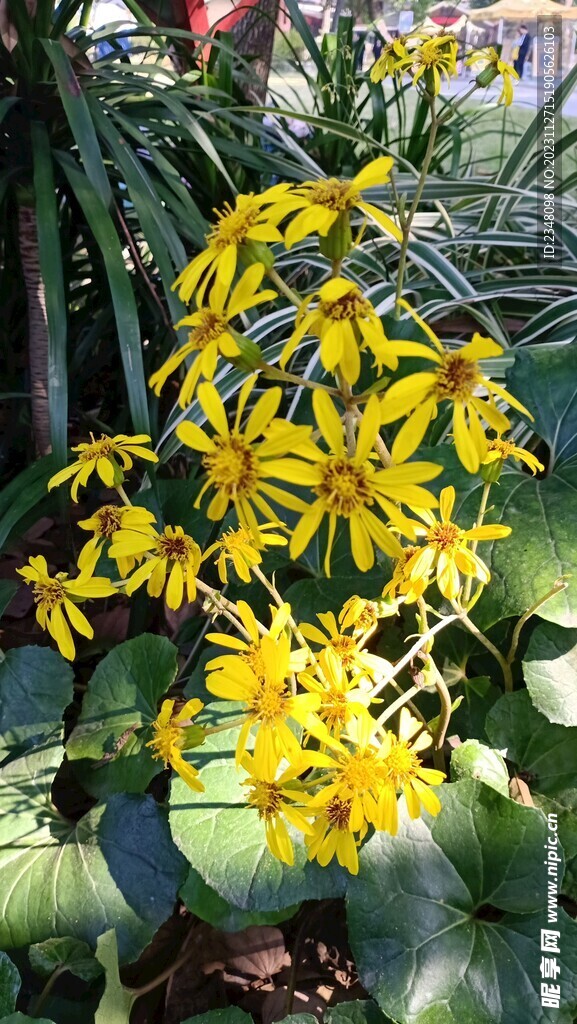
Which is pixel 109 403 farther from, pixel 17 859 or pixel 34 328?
pixel 17 859

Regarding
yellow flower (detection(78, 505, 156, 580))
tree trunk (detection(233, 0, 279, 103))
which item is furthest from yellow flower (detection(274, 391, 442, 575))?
tree trunk (detection(233, 0, 279, 103))

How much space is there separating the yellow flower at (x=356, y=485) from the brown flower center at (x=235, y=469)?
0.08ft

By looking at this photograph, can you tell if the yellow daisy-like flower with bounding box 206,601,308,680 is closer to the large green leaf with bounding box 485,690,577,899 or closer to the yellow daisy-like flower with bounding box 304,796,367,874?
the yellow daisy-like flower with bounding box 304,796,367,874

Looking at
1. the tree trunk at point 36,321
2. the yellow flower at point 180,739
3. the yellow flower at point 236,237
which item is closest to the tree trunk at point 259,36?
the tree trunk at point 36,321

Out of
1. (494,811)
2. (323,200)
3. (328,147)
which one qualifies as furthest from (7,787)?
(328,147)

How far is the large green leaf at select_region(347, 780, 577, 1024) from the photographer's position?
22.6 inches

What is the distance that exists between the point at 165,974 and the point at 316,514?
0.62 m

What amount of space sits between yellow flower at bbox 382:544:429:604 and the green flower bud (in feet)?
0.76

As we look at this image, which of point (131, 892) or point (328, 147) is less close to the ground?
point (328, 147)

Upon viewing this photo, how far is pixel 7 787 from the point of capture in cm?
81

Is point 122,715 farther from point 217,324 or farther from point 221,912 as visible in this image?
point 217,324

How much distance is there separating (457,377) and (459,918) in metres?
0.51

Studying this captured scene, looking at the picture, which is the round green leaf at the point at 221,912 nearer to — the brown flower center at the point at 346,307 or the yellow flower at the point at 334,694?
the yellow flower at the point at 334,694

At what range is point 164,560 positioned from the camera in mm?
588
